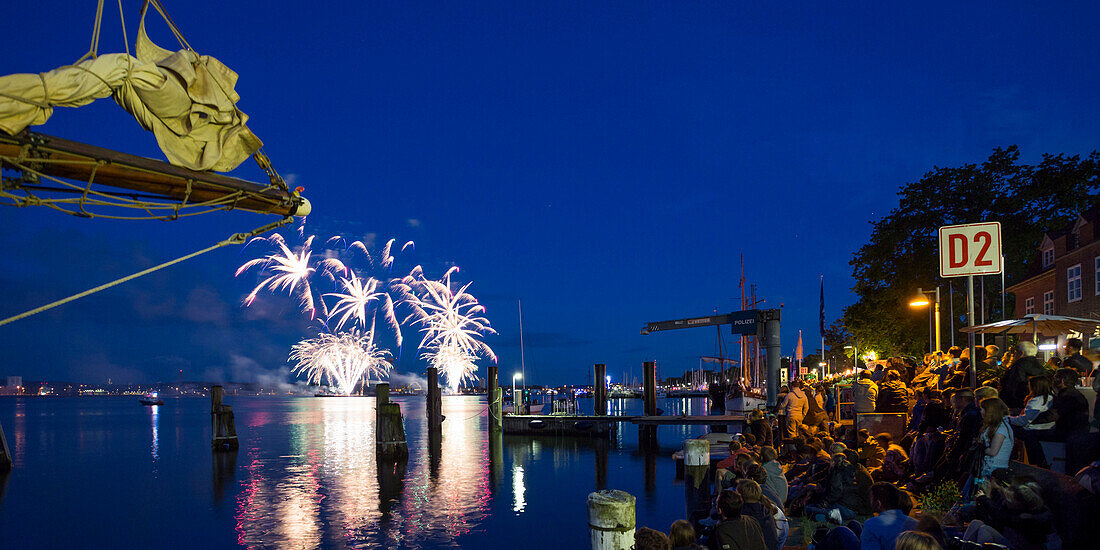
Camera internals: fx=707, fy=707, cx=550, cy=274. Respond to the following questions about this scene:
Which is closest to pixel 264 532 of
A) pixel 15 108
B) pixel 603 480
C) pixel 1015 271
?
pixel 603 480

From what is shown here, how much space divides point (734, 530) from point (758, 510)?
0.79 metres

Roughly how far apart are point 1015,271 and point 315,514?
36.0 m

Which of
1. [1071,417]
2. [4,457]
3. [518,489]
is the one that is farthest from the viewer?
[4,457]

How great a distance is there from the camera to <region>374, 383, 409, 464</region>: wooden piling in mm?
37625

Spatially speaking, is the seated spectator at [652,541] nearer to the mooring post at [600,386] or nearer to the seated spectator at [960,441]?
the seated spectator at [960,441]

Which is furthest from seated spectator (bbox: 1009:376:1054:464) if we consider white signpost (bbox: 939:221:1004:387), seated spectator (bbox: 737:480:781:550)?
seated spectator (bbox: 737:480:781:550)

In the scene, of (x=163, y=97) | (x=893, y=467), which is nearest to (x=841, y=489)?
(x=893, y=467)

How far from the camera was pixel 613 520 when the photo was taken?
7297 millimetres

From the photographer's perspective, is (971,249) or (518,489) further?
(518,489)

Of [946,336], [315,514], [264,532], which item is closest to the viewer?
[264,532]

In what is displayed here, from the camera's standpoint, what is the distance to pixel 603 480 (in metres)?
32.2

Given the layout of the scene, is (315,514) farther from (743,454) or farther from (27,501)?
(743,454)

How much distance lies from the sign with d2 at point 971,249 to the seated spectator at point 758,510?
505 cm

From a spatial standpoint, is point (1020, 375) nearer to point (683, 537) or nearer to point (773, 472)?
point (773, 472)
